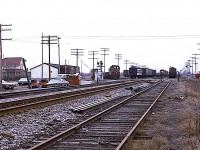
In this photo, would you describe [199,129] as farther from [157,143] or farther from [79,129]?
[79,129]

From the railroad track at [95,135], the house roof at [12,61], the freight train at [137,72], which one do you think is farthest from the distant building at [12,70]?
the railroad track at [95,135]

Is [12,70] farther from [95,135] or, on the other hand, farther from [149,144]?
[149,144]

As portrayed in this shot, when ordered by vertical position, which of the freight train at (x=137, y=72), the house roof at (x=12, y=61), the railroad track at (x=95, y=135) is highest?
the house roof at (x=12, y=61)

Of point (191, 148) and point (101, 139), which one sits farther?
point (101, 139)

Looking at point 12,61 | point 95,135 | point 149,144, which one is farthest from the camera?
point 12,61

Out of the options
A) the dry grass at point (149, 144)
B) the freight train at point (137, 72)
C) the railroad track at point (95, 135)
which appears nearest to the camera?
the dry grass at point (149, 144)

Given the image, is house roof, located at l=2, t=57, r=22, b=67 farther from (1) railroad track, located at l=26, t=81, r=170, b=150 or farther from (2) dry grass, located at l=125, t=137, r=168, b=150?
(2) dry grass, located at l=125, t=137, r=168, b=150

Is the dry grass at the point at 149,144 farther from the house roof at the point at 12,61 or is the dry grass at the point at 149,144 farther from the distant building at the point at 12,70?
the house roof at the point at 12,61

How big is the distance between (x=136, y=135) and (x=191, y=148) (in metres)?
2.39

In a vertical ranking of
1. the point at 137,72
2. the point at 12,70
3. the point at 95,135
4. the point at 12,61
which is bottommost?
the point at 95,135

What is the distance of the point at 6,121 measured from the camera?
13562mm

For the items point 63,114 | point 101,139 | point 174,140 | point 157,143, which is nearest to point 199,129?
point 174,140

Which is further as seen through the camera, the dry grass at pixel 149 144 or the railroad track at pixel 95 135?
the railroad track at pixel 95 135

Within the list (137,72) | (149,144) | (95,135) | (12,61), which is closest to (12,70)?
(12,61)
